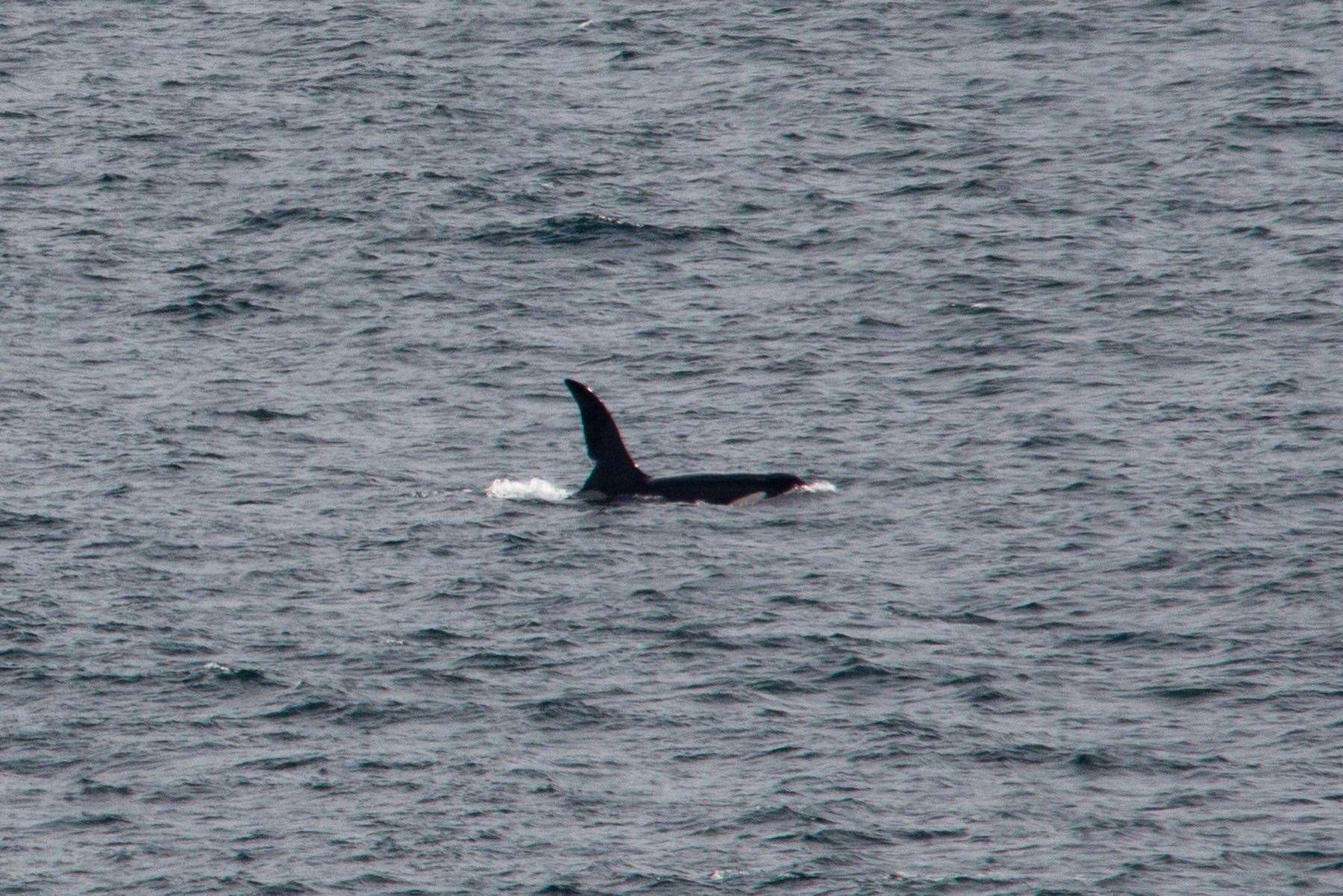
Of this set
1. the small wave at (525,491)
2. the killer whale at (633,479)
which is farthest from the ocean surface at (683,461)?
the killer whale at (633,479)

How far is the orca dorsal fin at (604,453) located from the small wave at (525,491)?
599 mm

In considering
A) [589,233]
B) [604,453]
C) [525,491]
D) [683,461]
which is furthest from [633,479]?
[589,233]

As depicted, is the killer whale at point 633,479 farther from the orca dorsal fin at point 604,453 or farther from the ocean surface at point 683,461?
the ocean surface at point 683,461

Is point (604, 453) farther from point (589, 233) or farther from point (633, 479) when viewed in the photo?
point (589, 233)

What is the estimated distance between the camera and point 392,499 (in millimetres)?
37500

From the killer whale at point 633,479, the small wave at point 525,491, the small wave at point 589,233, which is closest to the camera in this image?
the killer whale at point 633,479

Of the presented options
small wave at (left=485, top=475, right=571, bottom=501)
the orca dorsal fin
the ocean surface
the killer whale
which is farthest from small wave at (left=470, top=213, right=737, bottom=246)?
the orca dorsal fin

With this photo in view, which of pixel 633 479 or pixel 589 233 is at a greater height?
pixel 589 233

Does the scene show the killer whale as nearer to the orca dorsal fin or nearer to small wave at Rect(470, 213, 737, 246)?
the orca dorsal fin

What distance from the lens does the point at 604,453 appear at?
37188 millimetres

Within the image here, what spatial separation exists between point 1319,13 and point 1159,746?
4325 centimetres

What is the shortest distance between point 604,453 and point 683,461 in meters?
2.29

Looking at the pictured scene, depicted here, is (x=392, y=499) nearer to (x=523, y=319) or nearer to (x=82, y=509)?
(x=82, y=509)

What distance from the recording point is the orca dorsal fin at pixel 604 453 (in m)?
36.9
